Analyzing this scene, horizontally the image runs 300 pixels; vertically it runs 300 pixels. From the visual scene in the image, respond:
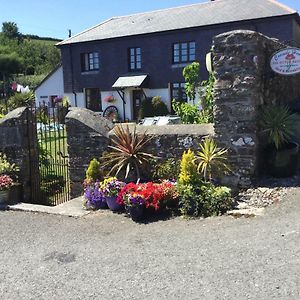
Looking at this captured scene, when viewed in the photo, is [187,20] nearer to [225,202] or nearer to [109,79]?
[109,79]

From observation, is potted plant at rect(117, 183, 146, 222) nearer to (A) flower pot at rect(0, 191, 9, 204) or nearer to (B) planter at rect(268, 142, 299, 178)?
(B) planter at rect(268, 142, 299, 178)

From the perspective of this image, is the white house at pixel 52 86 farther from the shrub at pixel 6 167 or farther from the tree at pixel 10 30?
the tree at pixel 10 30

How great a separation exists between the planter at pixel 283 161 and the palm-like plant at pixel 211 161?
90cm

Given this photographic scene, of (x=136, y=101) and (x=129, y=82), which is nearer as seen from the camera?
(x=129, y=82)

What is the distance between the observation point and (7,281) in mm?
4770

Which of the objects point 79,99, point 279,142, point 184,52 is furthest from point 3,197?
point 79,99

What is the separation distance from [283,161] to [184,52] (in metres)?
22.7

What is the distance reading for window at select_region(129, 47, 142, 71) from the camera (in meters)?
31.5

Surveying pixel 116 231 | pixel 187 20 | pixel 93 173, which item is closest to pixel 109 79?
pixel 187 20

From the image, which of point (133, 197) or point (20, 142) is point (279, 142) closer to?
point (133, 197)

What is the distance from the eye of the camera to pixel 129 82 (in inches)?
1220

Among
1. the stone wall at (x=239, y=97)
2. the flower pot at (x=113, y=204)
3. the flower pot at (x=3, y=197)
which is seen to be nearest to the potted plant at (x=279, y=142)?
the stone wall at (x=239, y=97)

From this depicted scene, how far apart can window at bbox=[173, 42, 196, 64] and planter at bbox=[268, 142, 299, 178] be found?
2204 cm

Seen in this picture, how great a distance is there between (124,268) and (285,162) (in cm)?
416
